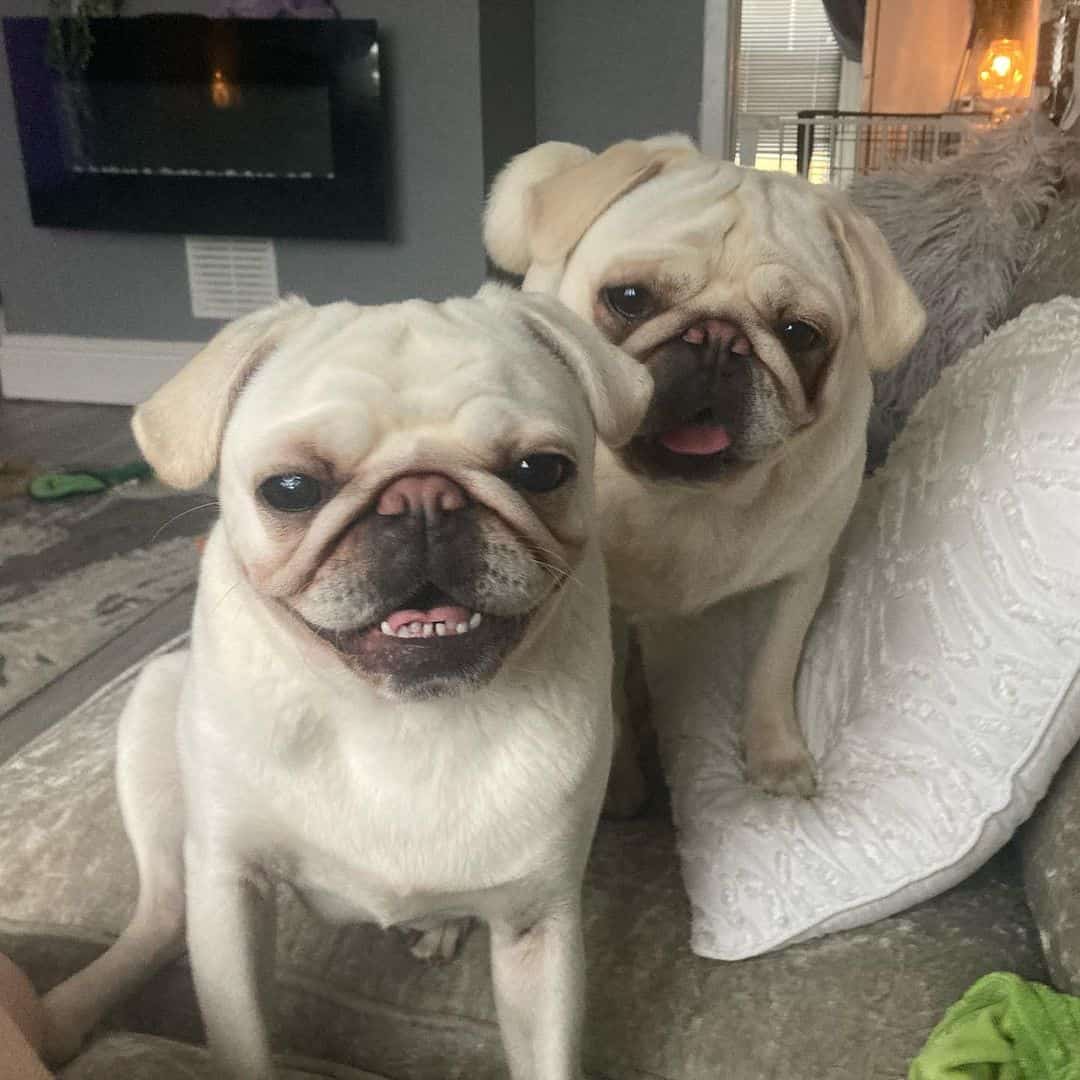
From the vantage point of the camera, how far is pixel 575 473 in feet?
2.37

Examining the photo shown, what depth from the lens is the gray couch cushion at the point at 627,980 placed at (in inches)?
33.3

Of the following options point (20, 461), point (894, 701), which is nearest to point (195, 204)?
point (20, 461)

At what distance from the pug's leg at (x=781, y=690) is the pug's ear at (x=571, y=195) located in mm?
384

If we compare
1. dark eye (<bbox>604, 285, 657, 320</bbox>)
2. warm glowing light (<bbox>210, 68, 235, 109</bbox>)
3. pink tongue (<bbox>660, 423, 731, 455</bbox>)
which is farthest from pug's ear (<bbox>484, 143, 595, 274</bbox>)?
warm glowing light (<bbox>210, 68, 235, 109</bbox>)

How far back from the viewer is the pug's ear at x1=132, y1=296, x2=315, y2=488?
0.72m

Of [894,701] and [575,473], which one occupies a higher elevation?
[575,473]

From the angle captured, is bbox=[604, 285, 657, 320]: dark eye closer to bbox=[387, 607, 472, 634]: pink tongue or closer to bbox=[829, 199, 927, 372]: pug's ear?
bbox=[829, 199, 927, 372]: pug's ear

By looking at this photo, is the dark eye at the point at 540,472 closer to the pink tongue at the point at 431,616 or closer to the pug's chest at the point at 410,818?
the pink tongue at the point at 431,616

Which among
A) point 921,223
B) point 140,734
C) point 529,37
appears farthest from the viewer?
point 529,37

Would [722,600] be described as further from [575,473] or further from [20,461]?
[20,461]

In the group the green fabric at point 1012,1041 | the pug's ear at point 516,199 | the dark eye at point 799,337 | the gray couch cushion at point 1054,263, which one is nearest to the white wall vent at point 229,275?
the pug's ear at point 516,199

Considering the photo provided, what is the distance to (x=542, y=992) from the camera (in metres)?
0.81

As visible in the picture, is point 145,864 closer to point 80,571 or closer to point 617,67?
point 80,571

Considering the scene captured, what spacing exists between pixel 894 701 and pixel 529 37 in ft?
9.92
